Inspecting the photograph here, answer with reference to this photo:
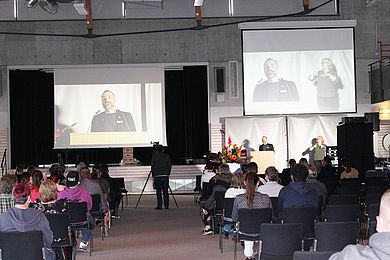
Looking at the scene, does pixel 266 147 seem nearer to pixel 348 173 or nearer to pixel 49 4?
pixel 348 173

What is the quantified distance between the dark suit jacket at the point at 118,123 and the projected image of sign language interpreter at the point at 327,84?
5.45m

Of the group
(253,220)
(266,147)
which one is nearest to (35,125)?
(266,147)

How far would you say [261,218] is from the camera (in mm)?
9031

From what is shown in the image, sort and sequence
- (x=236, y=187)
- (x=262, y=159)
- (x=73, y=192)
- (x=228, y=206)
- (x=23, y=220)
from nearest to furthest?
1. (x=23, y=220)
2. (x=228, y=206)
3. (x=236, y=187)
4. (x=73, y=192)
5. (x=262, y=159)

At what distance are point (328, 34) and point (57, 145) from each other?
850cm

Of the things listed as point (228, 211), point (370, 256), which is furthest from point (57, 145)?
point (370, 256)

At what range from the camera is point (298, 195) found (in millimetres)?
9547

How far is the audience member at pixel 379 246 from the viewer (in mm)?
3707

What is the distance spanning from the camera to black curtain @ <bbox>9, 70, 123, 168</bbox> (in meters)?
24.4

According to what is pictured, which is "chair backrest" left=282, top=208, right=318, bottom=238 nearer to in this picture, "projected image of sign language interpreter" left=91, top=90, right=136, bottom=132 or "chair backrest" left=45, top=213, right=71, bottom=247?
"chair backrest" left=45, top=213, right=71, bottom=247

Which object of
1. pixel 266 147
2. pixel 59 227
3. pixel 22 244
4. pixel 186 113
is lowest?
pixel 59 227

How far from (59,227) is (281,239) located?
112 inches

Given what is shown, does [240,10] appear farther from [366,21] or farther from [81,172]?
[81,172]

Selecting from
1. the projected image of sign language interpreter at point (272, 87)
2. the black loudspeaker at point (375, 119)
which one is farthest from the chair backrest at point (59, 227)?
the black loudspeaker at point (375, 119)
